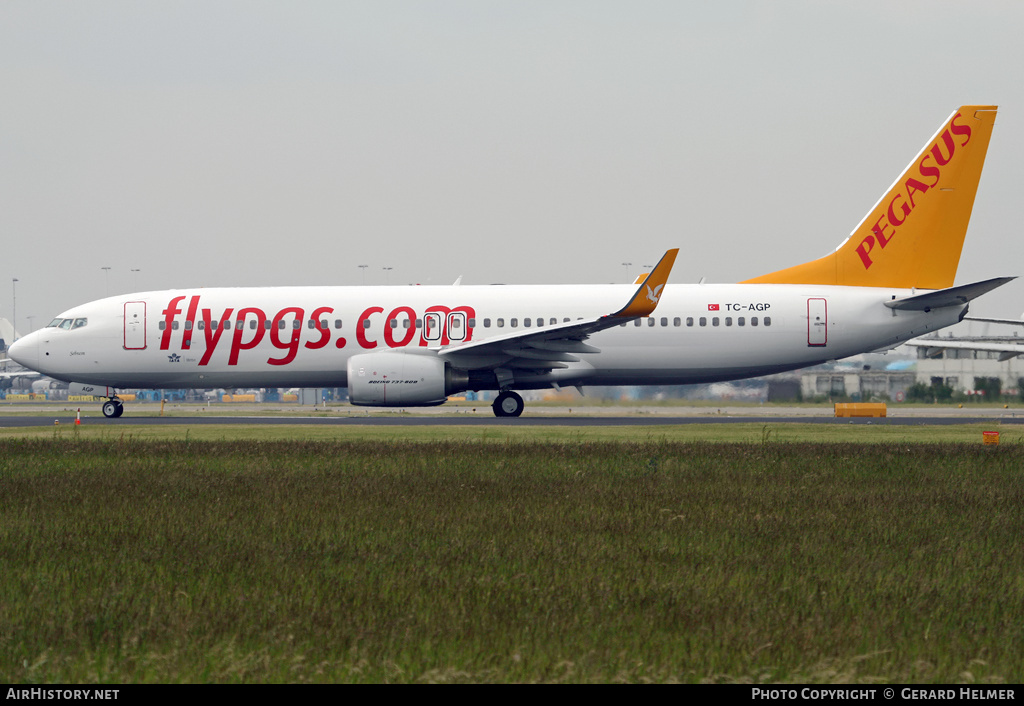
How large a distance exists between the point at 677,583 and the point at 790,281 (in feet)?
83.3

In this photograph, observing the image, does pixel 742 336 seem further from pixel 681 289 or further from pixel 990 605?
pixel 990 605

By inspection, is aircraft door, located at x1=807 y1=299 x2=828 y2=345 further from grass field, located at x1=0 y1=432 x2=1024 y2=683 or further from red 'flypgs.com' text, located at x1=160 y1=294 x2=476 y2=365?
grass field, located at x1=0 y1=432 x2=1024 y2=683

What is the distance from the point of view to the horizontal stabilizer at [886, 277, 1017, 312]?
87.5 feet

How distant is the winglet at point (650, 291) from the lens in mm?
26281

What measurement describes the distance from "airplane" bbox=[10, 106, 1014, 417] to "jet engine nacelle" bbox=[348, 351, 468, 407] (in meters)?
1.07

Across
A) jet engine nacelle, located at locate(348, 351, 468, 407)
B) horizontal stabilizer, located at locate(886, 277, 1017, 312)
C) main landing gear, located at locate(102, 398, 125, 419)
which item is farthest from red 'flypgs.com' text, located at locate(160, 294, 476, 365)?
horizontal stabilizer, located at locate(886, 277, 1017, 312)

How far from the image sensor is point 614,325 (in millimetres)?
28656

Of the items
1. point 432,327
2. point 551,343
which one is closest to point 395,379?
point 432,327

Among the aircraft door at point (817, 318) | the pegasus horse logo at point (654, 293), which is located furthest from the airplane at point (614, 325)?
the pegasus horse logo at point (654, 293)

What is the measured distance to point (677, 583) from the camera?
6.95 meters

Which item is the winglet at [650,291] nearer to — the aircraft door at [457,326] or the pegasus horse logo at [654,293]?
the pegasus horse logo at [654,293]

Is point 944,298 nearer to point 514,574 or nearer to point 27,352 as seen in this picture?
point 514,574

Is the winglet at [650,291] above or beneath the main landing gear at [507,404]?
above

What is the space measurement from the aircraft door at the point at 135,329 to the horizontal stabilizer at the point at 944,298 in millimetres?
22528
